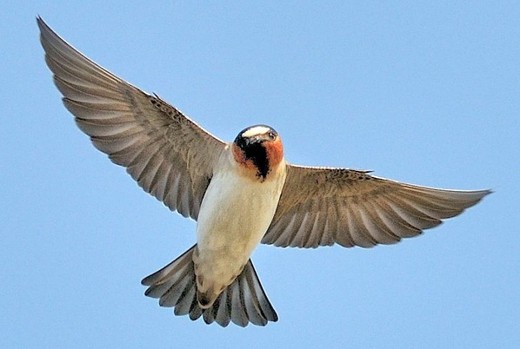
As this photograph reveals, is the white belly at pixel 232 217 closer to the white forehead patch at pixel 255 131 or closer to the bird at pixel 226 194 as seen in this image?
the bird at pixel 226 194

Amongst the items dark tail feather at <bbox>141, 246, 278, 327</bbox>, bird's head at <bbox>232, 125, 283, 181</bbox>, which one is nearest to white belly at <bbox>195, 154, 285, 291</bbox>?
bird's head at <bbox>232, 125, 283, 181</bbox>

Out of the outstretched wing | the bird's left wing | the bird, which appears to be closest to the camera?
the bird

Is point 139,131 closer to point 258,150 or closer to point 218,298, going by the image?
point 258,150

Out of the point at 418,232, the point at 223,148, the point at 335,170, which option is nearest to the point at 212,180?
the point at 223,148

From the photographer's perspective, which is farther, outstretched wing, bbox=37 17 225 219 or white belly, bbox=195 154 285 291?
outstretched wing, bbox=37 17 225 219

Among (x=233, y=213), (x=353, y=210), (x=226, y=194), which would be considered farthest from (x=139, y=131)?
(x=353, y=210)

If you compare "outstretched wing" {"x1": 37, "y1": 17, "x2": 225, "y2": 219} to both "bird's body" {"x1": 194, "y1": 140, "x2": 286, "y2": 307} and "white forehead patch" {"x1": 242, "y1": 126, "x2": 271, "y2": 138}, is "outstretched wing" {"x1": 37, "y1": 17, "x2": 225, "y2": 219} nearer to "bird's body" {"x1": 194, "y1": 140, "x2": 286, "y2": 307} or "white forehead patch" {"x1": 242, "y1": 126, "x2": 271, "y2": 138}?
"bird's body" {"x1": 194, "y1": 140, "x2": 286, "y2": 307}

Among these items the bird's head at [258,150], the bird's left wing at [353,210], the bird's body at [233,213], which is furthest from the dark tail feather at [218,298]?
the bird's head at [258,150]

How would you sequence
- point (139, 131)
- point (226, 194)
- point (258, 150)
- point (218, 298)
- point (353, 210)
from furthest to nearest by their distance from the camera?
point (353, 210), point (218, 298), point (139, 131), point (226, 194), point (258, 150)
